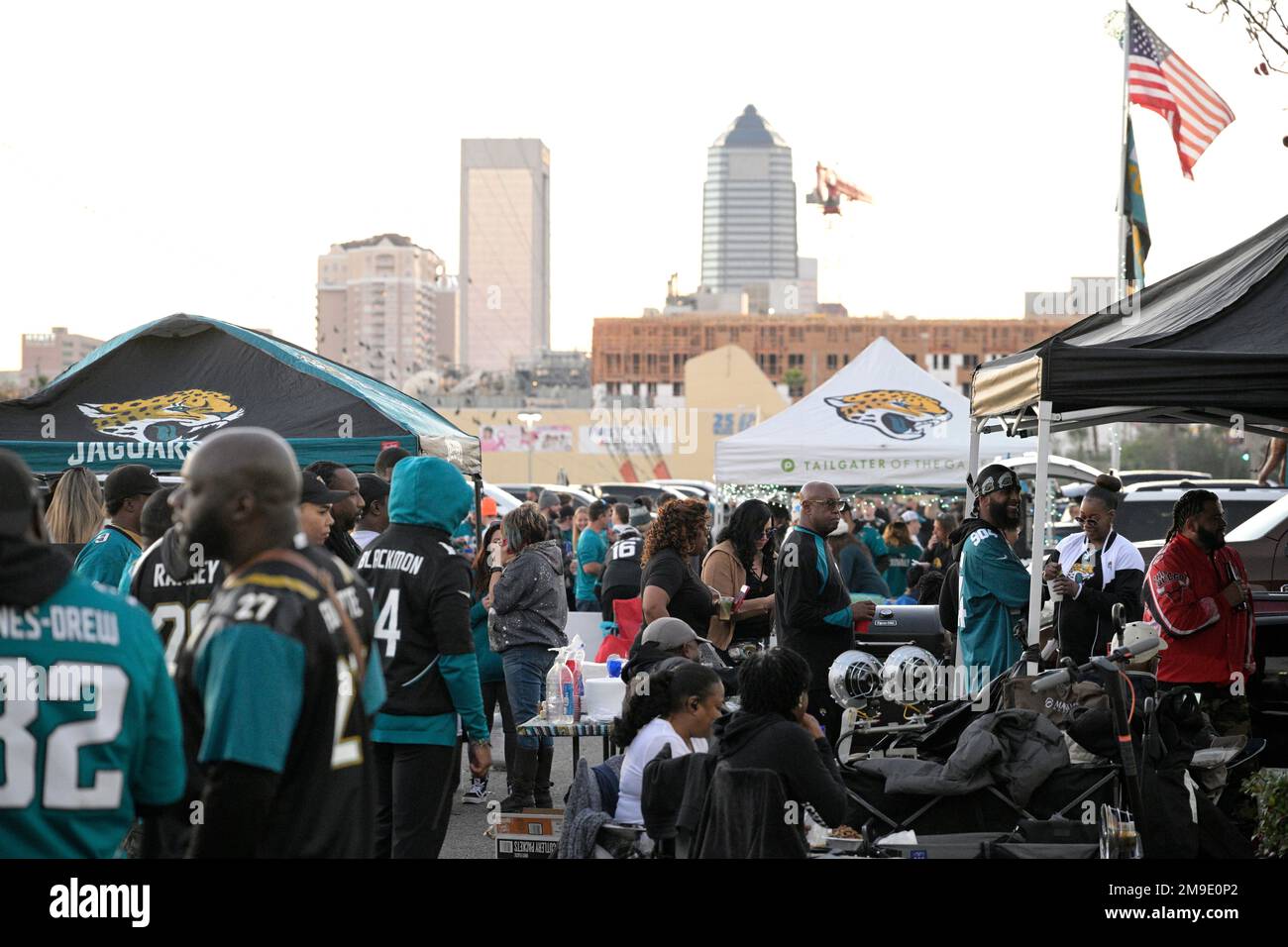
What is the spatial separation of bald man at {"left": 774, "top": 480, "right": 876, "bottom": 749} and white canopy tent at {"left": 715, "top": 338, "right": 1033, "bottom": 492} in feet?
27.5

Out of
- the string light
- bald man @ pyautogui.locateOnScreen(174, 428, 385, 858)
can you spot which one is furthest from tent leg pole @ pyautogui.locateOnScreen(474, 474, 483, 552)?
bald man @ pyautogui.locateOnScreen(174, 428, 385, 858)

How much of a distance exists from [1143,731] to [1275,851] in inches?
28.5

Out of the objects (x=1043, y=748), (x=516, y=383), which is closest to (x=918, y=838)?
(x=1043, y=748)

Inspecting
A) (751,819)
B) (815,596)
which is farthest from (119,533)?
(815,596)

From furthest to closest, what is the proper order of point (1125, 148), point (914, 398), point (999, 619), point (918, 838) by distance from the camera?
point (1125, 148), point (914, 398), point (999, 619), point (918, 838)

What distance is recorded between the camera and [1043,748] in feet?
20.7

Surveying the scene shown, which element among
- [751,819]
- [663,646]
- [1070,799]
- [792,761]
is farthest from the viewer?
[663,646]

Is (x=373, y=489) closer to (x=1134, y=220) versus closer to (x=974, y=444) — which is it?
(x=974, y=444)

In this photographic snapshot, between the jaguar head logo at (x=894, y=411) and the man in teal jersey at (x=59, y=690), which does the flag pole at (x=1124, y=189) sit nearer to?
the jaguar head logo at (x=894, y=411)

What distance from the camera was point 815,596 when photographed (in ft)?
26.3

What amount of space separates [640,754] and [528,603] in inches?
117

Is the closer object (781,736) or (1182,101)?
(781,736)
